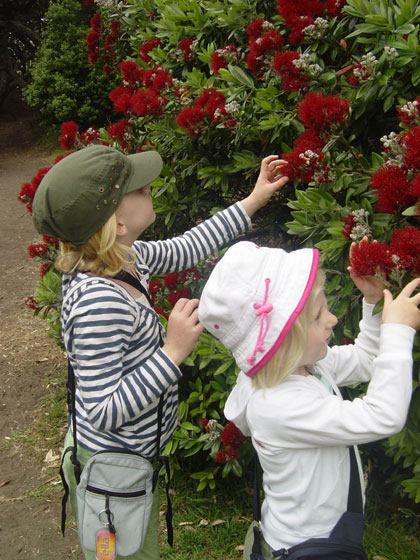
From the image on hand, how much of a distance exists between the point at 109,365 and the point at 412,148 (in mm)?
1038

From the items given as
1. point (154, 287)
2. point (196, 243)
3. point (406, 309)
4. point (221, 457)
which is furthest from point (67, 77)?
point (406, 309)

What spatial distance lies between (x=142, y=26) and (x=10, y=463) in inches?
115

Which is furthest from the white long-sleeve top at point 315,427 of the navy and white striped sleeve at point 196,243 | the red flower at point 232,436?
the red flower at point 232,436

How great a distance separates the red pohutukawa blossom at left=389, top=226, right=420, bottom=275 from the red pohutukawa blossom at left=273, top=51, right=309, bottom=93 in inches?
37.1

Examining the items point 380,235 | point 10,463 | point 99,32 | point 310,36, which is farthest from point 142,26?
point 10,463

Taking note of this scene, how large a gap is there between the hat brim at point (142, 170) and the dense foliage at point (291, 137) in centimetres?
45

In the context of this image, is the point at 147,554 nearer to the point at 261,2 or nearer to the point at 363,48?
the point at 363,48

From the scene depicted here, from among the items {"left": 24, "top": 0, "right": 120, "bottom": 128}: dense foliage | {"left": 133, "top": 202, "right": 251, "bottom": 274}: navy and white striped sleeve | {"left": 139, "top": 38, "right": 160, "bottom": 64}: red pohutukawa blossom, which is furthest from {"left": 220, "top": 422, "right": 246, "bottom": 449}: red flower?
{"left": 24, "top": 0, "right": 120, "bottom": 128}: dense foliage

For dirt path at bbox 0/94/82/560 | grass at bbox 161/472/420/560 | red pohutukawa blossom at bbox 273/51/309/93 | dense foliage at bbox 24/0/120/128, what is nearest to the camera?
red pohutukawa blossom at bbox 273/51/309/93

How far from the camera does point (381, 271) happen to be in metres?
1.48

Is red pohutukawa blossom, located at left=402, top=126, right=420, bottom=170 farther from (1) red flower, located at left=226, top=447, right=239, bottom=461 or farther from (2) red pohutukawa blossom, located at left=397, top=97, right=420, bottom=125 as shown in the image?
(1) red flower, located at left=226, top=447, right=239, bottom=461

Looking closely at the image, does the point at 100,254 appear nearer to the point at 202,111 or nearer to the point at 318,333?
the point at 318,333

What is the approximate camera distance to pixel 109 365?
1739 millimetres

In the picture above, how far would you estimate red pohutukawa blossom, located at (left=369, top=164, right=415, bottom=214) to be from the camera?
62.4 inches
